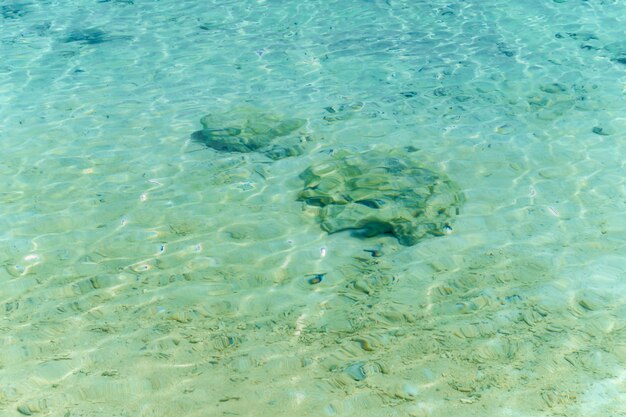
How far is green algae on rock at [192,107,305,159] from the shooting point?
761 centimetres

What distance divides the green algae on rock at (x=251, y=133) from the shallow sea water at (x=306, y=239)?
0.51 feet

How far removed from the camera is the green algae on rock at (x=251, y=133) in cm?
761

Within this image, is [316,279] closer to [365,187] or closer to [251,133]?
[365,187]

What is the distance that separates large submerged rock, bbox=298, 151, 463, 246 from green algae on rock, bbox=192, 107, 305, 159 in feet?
2.39

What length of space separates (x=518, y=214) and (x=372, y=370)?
2647mm

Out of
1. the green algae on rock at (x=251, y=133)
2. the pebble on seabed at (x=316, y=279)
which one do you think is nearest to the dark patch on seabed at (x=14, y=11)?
the green algae on rock at (x=251, y=133)

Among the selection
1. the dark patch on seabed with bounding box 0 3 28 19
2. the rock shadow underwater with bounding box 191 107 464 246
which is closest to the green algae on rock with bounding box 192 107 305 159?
the rock shadow underwater with bounding box 191 107 464 246

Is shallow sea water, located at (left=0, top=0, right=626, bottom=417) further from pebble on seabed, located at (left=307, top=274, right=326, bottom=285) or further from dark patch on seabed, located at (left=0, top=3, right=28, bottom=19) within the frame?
dark patch on seabed, located at (left=0, top=3, right=28, bottom=19)

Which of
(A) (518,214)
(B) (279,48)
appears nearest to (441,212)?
(A) (518,214)

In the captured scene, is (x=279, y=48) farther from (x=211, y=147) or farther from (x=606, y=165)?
(x=606, y=165)

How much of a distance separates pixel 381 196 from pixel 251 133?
2211mm

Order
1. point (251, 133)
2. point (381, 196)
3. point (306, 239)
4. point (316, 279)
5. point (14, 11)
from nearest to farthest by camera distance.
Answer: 1. point (316, 279)
2. point (306, 239)
3. point (381, 196)
4. point (251, 133)
5. point (14, 11)

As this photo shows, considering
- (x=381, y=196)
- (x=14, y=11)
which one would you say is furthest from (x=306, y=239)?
(x=14, y=11)

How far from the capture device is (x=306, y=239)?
5.89m
